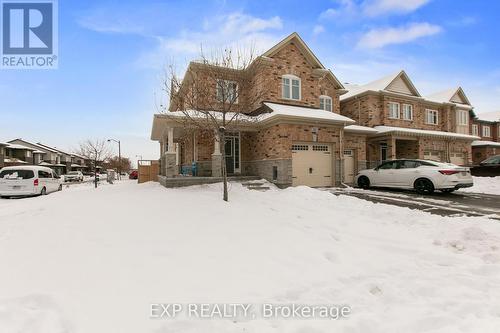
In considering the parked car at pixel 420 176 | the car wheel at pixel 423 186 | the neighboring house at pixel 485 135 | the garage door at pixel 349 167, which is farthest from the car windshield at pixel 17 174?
the neighboring house at pixel 485 135

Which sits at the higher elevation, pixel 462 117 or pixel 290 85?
pixel 290 85

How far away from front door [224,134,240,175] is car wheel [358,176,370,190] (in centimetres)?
701

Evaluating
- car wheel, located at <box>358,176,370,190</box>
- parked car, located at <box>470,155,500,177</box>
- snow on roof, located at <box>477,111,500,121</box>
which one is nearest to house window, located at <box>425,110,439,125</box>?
parked car, located at <box>470,155,500,177</box>

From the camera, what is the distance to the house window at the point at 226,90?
8766 millimetres

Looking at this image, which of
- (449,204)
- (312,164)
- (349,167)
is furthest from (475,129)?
(449,204)

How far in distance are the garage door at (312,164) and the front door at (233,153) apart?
149 inches

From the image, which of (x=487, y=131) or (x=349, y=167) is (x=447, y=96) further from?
(x=349, y=167)

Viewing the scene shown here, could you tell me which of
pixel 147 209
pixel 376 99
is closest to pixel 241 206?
pixel 147 209

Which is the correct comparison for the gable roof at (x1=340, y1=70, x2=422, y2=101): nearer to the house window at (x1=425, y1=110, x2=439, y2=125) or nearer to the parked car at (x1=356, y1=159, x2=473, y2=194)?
the house window at (x1=425, y1=110, x2=439, y2=125)

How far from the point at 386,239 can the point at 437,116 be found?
78.5ft

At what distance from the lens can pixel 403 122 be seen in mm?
20906

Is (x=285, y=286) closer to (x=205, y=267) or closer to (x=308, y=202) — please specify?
(x=205, y=267)

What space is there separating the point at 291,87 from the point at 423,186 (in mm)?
9176

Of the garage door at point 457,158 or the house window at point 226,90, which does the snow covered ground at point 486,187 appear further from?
the house window at point 226,90
